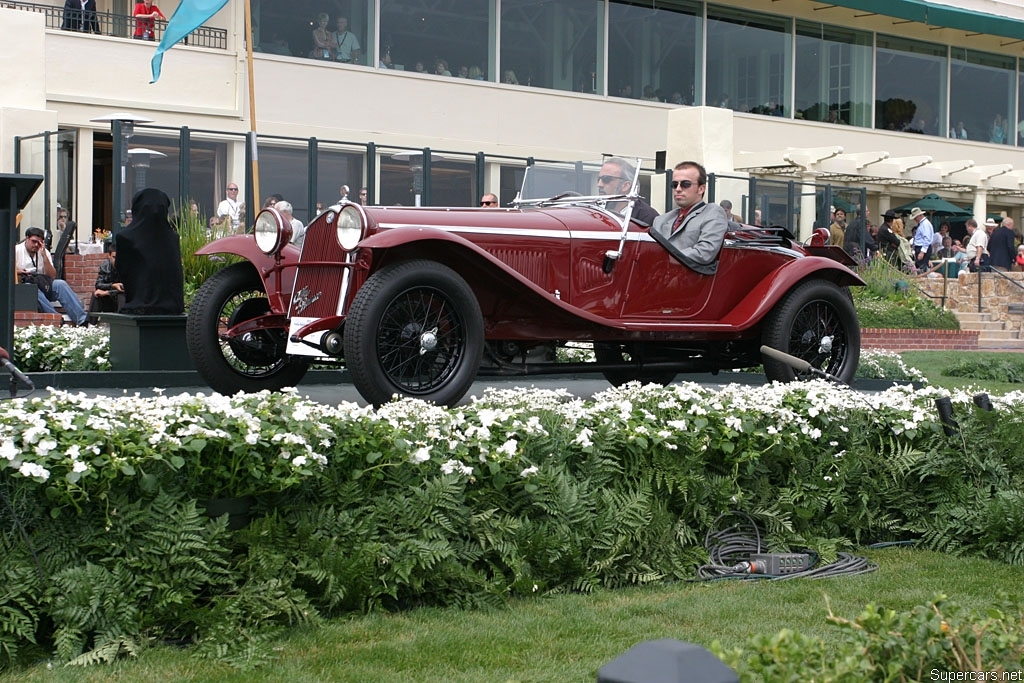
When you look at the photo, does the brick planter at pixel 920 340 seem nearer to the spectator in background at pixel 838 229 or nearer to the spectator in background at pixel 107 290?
the spectator in background at pixel 838 229

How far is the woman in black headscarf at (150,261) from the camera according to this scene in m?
9.55

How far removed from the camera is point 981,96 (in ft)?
119

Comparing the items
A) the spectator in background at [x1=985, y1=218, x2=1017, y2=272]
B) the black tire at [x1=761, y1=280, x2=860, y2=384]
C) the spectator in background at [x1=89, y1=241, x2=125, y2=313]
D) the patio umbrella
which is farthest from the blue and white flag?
the patio umbrella

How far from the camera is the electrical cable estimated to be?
5246 millimetres

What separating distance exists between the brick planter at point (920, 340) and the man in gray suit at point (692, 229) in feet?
35.3

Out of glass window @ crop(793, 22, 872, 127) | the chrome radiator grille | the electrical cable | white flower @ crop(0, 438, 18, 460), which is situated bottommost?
the electrical cable

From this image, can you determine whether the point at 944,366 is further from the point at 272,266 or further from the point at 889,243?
the point at 272,266

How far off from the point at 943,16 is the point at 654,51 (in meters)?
8.06

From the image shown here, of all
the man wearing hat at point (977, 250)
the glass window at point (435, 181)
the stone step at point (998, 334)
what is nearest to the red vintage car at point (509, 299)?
the glass window at point (435, 181)

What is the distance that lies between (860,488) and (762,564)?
81cm

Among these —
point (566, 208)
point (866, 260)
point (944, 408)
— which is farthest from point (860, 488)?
point (866, 260)

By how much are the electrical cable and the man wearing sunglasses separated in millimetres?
2830

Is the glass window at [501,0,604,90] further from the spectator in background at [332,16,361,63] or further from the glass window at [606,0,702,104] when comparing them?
the spectator in background at [332,16,361,63]

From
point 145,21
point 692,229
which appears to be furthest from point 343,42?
point 692,229
